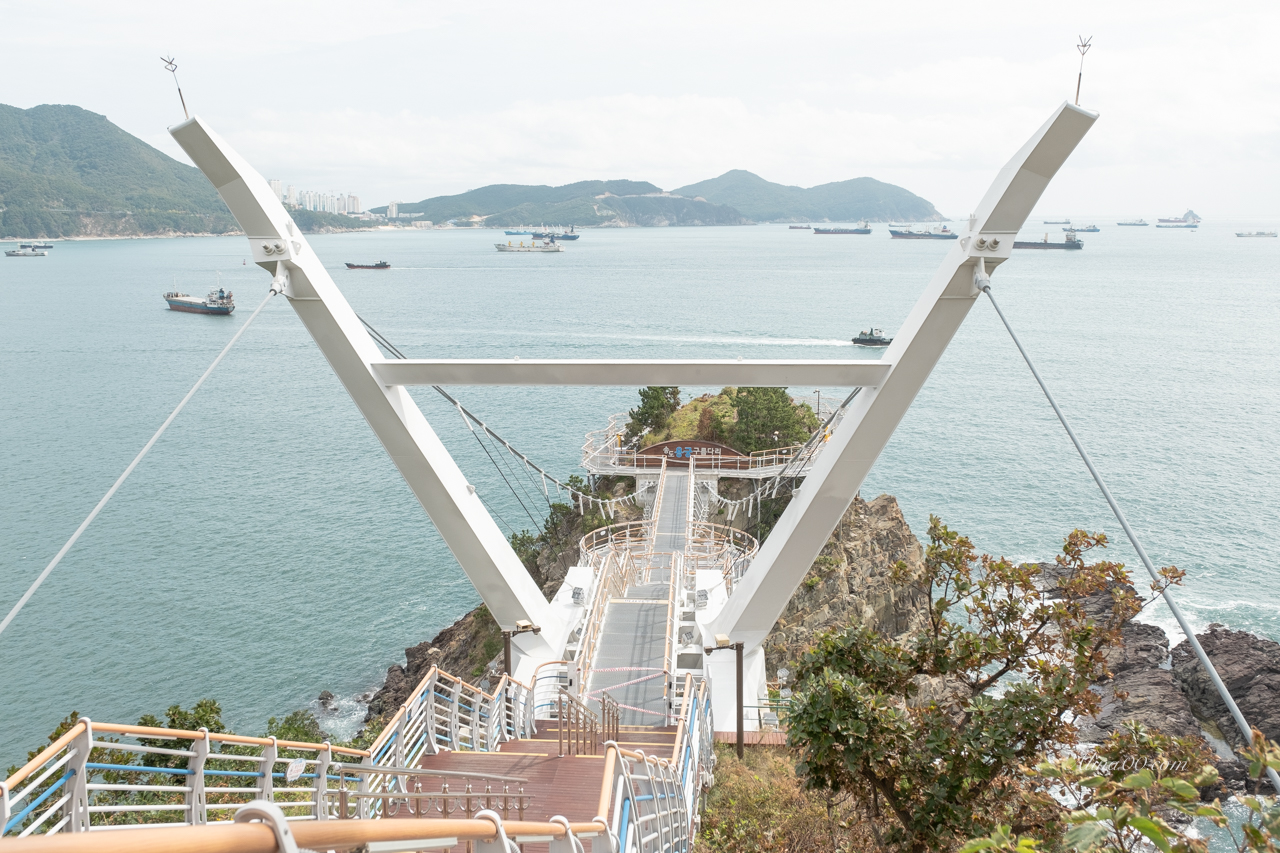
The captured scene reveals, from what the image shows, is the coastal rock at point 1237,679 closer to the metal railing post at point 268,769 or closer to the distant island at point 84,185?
the metal railing post at point 268,769

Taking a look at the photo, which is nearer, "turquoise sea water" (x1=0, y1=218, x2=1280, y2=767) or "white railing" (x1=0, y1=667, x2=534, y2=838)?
"white railing" (x1=0, y1=667, x2=534, y2=838)

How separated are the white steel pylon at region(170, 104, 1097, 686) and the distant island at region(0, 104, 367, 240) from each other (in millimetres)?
147075

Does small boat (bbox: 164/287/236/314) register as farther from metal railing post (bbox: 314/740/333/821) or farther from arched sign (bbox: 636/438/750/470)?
metal railing post (bbox: 314/740/333/821)

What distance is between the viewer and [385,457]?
39781 millimetres

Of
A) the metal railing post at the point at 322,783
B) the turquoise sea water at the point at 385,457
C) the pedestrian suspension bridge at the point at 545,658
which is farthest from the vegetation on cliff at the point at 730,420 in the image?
the metal railing post at the point at 322,783

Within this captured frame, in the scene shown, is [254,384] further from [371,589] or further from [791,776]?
[791,776]

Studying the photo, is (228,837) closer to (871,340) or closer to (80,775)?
(80,775)

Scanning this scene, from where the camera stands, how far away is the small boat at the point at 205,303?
72375 mm

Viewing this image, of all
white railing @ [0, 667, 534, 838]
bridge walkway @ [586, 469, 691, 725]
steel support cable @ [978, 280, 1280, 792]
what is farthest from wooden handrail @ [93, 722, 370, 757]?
bridge walkway @ [586, 469, 691, 725]

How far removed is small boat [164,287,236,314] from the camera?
7238 cm

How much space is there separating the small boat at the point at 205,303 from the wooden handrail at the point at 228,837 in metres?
79.9

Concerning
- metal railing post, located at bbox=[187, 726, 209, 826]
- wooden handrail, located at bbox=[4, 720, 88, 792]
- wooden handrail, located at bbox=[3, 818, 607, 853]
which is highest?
wooden handrail, located at bbox=[3, 818, 607, 853]

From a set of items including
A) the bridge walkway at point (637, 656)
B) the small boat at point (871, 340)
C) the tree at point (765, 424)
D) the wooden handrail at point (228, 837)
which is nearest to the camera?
the wooden handrail at point (228, 837)

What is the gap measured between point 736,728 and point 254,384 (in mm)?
48243
